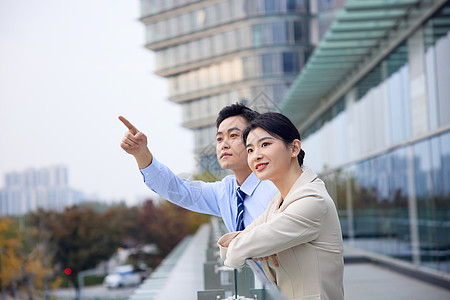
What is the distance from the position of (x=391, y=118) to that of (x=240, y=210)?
1052cm

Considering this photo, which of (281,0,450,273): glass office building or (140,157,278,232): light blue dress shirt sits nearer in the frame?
(140,157,278,232): light blue dress shirt

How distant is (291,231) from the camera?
7.08 ft

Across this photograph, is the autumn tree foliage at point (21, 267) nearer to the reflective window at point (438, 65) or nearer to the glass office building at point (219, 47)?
the glass office building at point (219, 47)

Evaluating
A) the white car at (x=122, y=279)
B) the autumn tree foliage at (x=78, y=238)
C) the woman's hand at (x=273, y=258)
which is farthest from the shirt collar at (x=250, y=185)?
the white car at (x=122, y=279)

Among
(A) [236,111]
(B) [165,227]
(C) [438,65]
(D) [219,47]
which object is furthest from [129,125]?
(D) [219,47]

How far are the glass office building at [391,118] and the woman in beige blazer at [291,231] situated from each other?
300 inches

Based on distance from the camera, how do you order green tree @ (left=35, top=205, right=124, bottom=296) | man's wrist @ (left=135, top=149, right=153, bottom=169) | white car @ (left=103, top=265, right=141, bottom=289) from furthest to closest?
white car @ (left=103, top=265, right=141, bottom=289) < green tree @ (left=35, top=205, right=124, bottom=296) < man's wrist @ (left=135, top=149, right=153, bottom=169)

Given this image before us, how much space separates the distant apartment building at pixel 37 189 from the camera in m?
124

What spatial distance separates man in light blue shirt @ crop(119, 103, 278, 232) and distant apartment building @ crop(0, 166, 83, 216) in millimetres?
121900

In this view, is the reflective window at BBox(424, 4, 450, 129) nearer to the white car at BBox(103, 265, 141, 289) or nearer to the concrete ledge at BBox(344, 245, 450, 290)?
the concrete ledge at BBox(344, 245, 450, 290)

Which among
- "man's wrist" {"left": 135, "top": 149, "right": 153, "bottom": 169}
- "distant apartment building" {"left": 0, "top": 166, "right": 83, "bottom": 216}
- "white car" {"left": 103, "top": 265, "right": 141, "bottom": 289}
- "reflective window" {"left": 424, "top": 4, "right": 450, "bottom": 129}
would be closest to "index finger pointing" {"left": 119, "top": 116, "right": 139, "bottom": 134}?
"man's wrist" {"left": 135, "top": 149, "right": 153, "bottom": 169}

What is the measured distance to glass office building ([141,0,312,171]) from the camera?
55.8 meters

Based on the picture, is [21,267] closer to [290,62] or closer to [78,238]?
[78,238]

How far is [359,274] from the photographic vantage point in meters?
13.3
